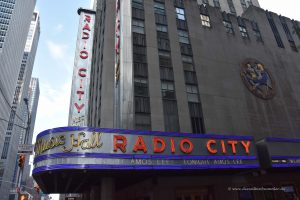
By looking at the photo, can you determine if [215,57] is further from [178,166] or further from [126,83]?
[178,166]

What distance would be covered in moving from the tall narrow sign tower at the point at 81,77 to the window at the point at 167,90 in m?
20.2

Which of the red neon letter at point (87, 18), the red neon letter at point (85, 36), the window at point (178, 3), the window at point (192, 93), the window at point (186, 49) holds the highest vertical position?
the red neon letter at point (87, 18)

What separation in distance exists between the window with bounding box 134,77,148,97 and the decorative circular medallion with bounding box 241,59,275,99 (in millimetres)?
14421

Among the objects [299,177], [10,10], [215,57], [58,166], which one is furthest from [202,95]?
[10,10]

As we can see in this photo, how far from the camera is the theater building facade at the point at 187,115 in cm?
1783

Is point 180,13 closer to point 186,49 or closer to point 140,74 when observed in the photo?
point 186,49

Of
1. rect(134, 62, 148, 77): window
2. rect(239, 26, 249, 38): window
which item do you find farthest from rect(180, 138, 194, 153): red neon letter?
A: rect(239, 26, 249, 38): window

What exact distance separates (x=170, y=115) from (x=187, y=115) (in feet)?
6.79

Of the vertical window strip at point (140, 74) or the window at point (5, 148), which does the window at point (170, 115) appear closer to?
the vertical window strip at point (140, 74)

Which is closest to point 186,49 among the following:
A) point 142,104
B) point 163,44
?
point 163,44

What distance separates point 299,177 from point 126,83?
2186 cm

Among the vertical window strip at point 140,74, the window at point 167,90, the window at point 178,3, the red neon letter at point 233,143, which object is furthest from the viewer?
the window at point 178,3

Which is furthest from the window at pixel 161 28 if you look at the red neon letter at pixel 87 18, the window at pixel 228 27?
the red neon letter at pixel 87 18

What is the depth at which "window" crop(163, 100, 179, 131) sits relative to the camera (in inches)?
1046
